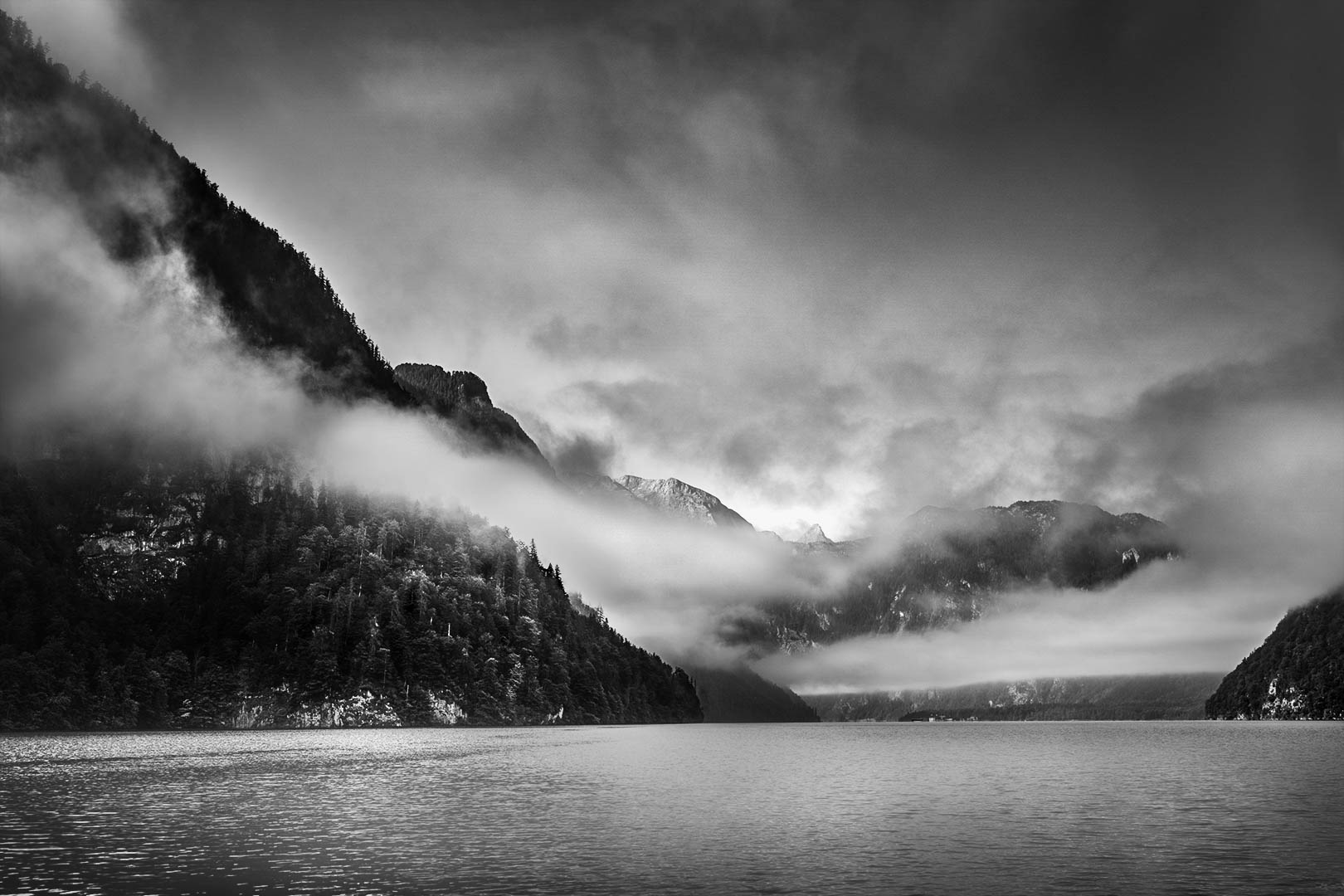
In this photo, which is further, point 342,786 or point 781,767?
point 781,767

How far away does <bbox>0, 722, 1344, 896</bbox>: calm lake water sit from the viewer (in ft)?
146

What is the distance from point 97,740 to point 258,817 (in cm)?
16119

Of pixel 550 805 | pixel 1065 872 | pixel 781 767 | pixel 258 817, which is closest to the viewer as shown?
pixel 1065 872

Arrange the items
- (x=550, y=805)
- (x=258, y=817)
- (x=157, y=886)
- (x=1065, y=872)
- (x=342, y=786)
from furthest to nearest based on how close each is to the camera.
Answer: (x=342, y=786)
(x=550, y=805)
(x=258, y=817)
(x=1065, y=872)
(x=157, y=886)

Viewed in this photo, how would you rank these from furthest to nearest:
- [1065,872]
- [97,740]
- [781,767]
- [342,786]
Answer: [97,740], [781,767], [342,786], [1065,872]

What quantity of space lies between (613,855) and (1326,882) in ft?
119

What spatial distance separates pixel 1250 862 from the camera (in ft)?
163

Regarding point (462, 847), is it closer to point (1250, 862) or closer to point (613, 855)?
point (613, 855)

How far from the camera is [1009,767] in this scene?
139 m

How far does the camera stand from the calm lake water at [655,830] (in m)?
44.4

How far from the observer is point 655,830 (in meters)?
63.6

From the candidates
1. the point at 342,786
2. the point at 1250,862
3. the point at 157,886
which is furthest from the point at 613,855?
the point at 342,786

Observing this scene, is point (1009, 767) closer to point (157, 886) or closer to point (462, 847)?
point (462, 847)

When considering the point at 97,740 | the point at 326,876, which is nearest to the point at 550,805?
the point at 326,876
